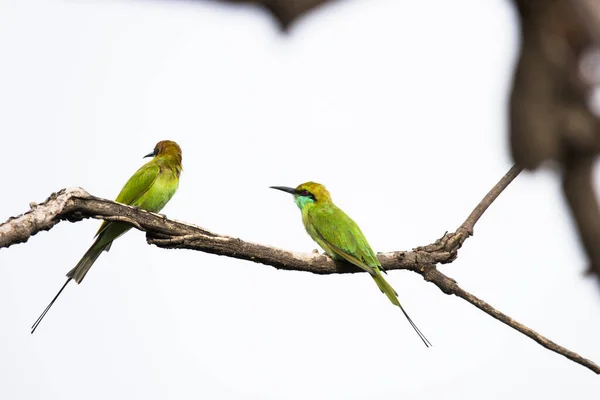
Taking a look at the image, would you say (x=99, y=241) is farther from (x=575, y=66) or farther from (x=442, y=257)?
(x=575, y=66)

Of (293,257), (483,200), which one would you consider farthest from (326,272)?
(483,200)

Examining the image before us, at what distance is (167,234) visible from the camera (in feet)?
9.14

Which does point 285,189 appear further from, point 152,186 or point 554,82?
point 554,82

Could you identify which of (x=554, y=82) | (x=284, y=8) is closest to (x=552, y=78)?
(x=554, y=82)

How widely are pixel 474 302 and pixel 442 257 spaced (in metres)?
0.36

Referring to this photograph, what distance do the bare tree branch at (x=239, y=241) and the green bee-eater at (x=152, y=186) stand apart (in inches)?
27.1

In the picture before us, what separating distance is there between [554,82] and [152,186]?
12.6 feet

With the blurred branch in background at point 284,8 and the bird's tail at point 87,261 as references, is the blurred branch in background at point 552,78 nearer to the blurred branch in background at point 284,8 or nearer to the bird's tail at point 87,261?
the blurred branch in background at point 284,8

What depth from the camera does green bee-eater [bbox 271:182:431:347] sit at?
350 centimetres

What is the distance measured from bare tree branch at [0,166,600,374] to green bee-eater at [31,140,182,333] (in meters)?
0.69

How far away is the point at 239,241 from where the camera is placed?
2.87 metres

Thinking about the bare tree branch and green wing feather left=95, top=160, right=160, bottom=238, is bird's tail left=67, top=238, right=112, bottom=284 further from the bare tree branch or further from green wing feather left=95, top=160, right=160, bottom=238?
green wing feather left=95, top=160, right=160, bottom=238

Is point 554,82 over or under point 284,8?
over

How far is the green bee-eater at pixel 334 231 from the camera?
350cm
